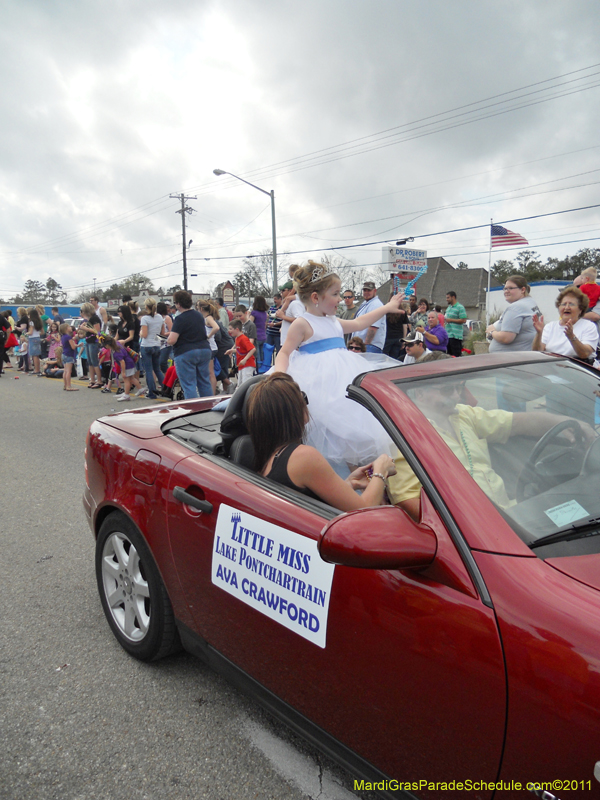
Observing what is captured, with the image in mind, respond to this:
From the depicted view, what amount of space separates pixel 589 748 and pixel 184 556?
1.45 metres

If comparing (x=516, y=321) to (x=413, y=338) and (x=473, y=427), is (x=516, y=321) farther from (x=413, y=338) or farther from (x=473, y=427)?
(x=473, y=427)

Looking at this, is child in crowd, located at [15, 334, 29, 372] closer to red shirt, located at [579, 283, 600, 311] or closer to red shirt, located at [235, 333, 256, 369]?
red shirt, located at [235, 333, 256, 369]

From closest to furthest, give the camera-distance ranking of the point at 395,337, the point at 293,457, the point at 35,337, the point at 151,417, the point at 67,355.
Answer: the point at 293,457, the point at 151,417, the point at 395,337, the point at 67,355, the point at 35,337

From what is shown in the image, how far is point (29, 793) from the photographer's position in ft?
6.05

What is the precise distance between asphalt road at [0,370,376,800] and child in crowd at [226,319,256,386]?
5.80 meters

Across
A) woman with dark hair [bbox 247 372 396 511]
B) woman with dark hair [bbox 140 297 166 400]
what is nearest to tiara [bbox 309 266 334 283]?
woman with dark hair [bbox 247 372 396 511]

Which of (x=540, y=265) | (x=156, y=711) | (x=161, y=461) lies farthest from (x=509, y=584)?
(x=540, y=265)

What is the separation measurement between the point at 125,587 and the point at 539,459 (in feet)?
6.16

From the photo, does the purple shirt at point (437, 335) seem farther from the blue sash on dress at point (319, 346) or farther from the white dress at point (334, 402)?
the blue sash on dress at point (319, 346)

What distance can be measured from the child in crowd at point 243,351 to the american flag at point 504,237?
13.8 metres

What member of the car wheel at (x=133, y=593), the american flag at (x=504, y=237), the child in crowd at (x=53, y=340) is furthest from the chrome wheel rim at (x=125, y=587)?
the american flag at (x=504, y=237)

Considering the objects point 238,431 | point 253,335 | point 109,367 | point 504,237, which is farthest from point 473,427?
point 504,237

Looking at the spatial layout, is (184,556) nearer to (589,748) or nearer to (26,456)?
(589,748)

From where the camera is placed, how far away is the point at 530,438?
5.70 feet
